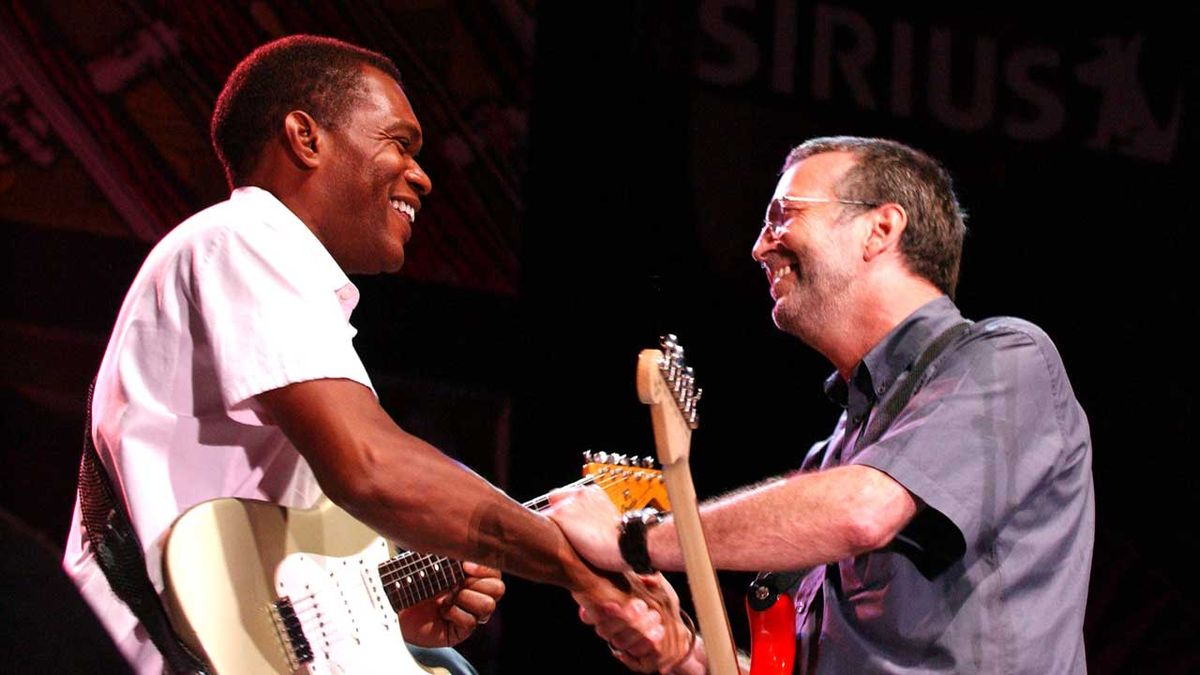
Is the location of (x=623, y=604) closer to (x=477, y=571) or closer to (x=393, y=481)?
(x=477, y=571)

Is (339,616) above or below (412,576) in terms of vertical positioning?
above

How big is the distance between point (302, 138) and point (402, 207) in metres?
0.33

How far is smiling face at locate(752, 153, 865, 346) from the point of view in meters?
3.24

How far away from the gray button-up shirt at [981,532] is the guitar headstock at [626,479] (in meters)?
0.70

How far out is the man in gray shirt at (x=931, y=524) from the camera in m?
2.60

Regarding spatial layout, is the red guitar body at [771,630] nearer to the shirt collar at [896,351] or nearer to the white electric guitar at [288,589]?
the shirt collar at [896,351]

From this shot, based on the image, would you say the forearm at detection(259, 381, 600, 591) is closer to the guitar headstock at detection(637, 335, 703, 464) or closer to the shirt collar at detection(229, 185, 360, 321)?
the shirt collar at detection(229, 185, 360, 321)

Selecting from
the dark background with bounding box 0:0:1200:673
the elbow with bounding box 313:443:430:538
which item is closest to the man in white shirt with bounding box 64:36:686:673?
the elbow with bounding box 313:443:430:538

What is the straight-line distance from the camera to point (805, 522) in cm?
258

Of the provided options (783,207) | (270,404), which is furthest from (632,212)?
(270,404)

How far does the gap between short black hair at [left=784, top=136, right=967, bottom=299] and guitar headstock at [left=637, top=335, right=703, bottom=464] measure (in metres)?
1.11

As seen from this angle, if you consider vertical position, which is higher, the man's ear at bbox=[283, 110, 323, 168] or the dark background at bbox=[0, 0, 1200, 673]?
the man's ear at bbox=[283, 110, 323, 168]

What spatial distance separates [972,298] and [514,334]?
2078mm

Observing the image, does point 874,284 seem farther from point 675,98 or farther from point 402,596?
point 675,98
